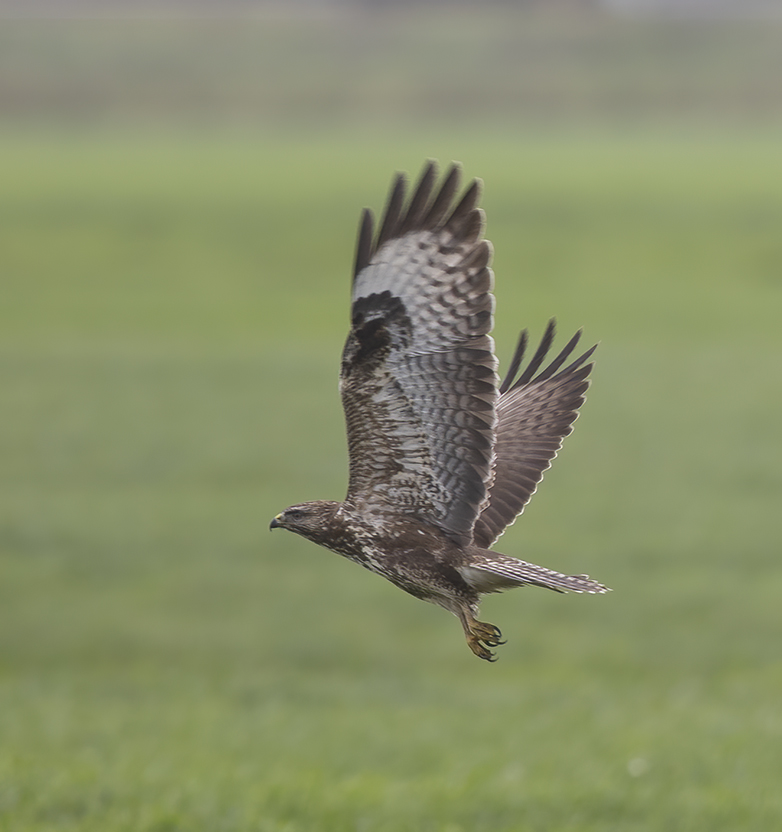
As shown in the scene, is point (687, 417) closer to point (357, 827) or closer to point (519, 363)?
point (357, 827)

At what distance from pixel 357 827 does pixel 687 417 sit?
15.2 metres

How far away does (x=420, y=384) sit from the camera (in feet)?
13.2

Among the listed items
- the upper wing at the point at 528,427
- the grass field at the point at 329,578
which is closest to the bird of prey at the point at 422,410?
the upper wing at the point at 528,427

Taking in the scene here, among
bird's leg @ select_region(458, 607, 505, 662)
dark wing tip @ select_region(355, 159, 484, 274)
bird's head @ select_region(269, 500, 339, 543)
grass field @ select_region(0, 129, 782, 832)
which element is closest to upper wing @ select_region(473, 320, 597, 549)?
bird's leg @ select_region(458, 607, 505, 662)

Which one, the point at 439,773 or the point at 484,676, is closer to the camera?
the point at 439,773

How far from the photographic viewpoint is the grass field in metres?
9.33

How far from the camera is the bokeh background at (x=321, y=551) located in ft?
31.6

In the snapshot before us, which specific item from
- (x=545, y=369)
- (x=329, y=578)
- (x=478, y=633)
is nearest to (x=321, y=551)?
(x=329, y=578)

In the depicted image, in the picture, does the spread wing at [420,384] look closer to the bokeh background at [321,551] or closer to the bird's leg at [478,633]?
the bird's leg at [478,633]

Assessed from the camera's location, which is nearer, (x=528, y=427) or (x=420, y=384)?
(x=420, y=384)

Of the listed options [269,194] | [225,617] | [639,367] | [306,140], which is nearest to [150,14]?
[306,140]

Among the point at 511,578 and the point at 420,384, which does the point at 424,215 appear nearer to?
the point at 420,384

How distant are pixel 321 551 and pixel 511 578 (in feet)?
45.1

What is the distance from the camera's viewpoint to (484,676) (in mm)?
14031
